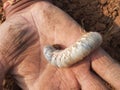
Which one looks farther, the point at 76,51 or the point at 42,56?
the point at 42,56

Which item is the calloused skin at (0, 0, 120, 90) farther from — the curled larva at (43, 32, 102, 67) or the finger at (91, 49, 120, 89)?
the curled larva at (43, 32, 102, 67)

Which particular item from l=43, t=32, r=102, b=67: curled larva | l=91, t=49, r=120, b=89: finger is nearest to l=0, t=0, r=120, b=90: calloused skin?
l=91, t=49, r=120, b=89: finger

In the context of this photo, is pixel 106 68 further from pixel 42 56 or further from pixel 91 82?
pixel 42 56

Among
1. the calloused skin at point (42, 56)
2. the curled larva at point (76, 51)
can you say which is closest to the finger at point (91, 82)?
the calloused skin at point (42, 56)

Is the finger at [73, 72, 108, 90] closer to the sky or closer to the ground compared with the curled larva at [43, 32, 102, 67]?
closer to the ground

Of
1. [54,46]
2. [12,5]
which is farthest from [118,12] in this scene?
[12,5]

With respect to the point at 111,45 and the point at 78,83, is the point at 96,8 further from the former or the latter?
the point at 78,83

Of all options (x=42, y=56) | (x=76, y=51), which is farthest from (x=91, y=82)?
(x=42, y=56)
